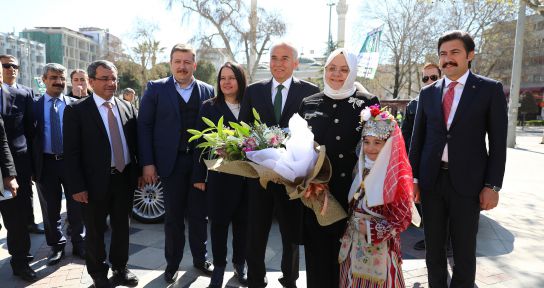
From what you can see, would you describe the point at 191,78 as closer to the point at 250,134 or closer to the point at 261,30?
the point at 250,134

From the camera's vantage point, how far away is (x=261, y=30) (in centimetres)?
2675

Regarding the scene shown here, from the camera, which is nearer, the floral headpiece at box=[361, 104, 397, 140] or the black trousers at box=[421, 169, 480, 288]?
the floral headpiece at box=[361, 104, 397, 140]

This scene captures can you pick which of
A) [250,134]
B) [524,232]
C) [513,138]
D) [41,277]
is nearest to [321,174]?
[250,134]

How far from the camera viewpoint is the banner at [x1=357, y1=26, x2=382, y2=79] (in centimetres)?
1521

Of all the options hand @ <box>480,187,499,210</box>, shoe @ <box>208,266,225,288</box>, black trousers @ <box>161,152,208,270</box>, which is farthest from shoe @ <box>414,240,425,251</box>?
black trousers @ <box>161,152,208,270</box>

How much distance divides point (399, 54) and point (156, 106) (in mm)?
30997

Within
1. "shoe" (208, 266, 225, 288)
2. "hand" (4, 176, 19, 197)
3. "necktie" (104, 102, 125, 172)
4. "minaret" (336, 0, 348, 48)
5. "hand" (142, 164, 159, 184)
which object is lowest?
"shoe" (208, 266, 225, 288)

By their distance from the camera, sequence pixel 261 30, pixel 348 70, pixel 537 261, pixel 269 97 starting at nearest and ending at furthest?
1. pixel 348 70
2. pixel 269 97
3. pixel 537 261
4. pixel 261 30

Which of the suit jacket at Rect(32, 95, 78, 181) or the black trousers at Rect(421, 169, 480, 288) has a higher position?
the suit jacket at Rect(32, 95, 78, 181)

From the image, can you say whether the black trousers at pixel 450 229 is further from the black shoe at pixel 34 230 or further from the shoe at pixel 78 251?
the black shoe at pixel 34 230

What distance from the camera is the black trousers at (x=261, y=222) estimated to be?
284cm

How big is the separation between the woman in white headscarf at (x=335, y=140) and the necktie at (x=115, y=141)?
1817 millimetres

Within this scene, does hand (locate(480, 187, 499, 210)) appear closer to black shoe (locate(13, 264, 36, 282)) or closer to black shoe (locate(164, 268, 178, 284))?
black shoe (locate(164, 268, 178, 284))

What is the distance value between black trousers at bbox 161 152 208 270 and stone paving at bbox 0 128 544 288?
12.0 inches
